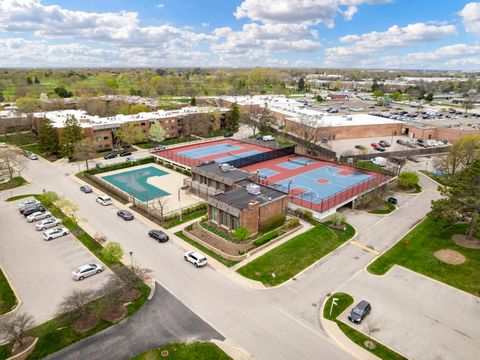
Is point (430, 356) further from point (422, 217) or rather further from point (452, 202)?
point (422, 217)

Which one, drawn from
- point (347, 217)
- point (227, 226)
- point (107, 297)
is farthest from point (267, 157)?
point (107, 297)

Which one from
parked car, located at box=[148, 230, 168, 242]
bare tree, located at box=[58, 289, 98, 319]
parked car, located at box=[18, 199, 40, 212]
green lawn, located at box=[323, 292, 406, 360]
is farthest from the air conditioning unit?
parked car, located at box=[18, 199, 40, 212]

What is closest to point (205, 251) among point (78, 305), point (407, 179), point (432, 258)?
point (78, 305)

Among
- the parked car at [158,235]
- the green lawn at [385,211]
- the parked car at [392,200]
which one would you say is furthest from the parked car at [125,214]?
the parked car at [392,200]

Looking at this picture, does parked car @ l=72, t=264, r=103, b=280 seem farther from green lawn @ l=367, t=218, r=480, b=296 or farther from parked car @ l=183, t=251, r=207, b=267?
green lawn @ l=367, t=218, r=480, b=296

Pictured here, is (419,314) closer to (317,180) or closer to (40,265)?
(317,180)
